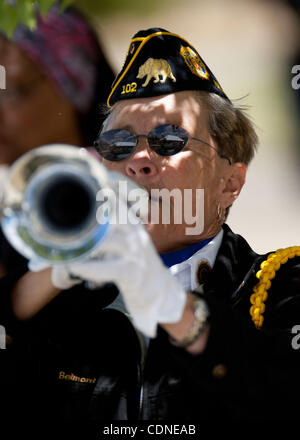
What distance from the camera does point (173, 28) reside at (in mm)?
5098

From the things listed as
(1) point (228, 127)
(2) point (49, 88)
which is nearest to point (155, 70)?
(1) point (228, 127)

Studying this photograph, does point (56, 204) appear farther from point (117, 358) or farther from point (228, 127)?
point (228, 127)

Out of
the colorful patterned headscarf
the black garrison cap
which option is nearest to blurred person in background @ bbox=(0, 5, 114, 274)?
the colorful patterned headscarf

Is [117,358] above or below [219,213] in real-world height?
below

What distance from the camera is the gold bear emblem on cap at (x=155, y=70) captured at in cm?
254

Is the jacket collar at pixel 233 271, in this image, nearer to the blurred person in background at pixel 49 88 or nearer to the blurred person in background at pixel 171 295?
the blurred person in background at pixel 171 295

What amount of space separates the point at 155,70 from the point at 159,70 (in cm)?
2

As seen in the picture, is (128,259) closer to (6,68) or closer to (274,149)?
(6,68)

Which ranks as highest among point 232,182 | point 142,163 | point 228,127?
point 228,127

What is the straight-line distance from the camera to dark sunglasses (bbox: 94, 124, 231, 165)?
2371 millimetres

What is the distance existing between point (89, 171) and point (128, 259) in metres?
0.24

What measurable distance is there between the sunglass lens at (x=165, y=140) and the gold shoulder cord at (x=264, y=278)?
1.76ft

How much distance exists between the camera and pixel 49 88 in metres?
3.50

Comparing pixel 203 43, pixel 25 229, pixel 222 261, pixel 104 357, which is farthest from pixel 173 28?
pixel 25 229
